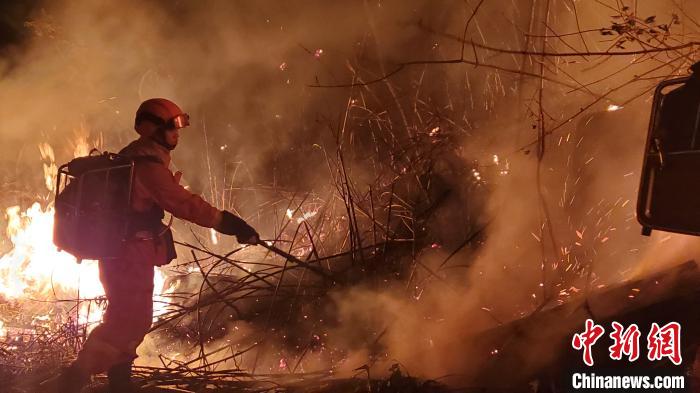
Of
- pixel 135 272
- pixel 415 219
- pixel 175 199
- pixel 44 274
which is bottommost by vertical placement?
pixel 135 272

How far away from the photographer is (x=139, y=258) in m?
3.73

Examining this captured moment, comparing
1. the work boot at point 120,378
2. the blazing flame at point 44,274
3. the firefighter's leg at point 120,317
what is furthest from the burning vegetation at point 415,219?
the firefighter's leg at point 120,317

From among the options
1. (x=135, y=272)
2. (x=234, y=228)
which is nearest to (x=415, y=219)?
(x=234, y=228)

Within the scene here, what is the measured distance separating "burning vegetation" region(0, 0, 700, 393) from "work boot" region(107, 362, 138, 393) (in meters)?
0.30

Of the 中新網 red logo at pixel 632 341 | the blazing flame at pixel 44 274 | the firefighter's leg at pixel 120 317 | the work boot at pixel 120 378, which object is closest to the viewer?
the 中新網 red logo at pixel 632 341

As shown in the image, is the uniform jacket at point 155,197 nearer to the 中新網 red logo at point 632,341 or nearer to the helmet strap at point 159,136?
the helmet strap at point 159,136

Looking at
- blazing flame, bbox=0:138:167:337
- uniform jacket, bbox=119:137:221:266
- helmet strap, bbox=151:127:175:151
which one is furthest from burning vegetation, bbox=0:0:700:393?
helmet strap, bbox=151:127:175:151

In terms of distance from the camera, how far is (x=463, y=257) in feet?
15.6

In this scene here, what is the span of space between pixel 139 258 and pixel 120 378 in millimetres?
843

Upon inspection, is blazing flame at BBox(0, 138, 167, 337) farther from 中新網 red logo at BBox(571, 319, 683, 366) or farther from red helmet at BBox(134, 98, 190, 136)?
中新網 red logo at BBox(571, 319, 683, 366)

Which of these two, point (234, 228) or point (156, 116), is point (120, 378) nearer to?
point (234, 228)

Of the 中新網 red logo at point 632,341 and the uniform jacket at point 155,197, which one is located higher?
the uniform jacket at point 155,197

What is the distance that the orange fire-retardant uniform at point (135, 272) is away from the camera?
11.9 ft

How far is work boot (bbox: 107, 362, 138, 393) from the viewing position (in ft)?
12.4
